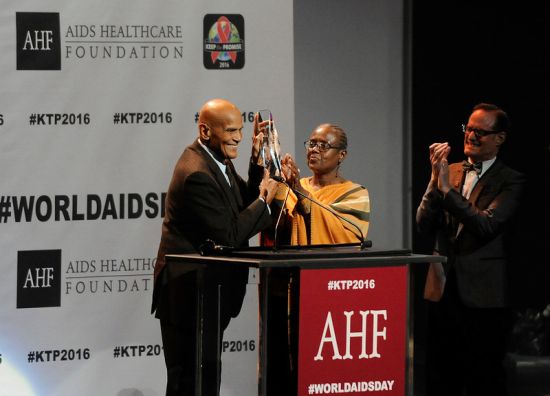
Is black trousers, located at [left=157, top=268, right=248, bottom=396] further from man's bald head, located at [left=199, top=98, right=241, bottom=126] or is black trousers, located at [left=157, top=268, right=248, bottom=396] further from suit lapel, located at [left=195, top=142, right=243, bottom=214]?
man's bald head, located at [left=199, top=98, right=241, bottom=126]

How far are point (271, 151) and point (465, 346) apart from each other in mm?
1812

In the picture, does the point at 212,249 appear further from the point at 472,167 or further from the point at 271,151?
the point at 472,167

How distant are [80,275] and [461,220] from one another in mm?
2005

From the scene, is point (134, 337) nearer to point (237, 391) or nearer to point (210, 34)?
point (237, 391)

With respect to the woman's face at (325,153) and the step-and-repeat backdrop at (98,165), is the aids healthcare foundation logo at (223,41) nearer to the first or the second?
the step-and-repeat backdrop at (98,165)

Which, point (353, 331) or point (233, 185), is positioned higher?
point (233, 185)

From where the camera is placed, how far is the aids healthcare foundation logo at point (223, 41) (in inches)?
234

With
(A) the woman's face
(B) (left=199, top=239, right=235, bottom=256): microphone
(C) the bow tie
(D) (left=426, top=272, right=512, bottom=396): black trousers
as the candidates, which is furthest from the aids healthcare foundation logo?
(B) (left=199, top=239, right=235, bottom=256): microphone

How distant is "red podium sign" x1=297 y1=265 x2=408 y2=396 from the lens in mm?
4074

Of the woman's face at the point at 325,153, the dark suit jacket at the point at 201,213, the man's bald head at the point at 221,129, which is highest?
the man's bald head at the point at 221,129

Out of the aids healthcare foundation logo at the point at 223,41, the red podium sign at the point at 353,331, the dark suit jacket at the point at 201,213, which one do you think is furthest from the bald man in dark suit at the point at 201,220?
the aids healthcare foundation logo at the point at 223,41

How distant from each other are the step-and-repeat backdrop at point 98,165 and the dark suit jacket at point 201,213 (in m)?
1.10

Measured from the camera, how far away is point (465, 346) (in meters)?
5.82

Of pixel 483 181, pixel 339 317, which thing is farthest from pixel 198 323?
pixel 483 181
